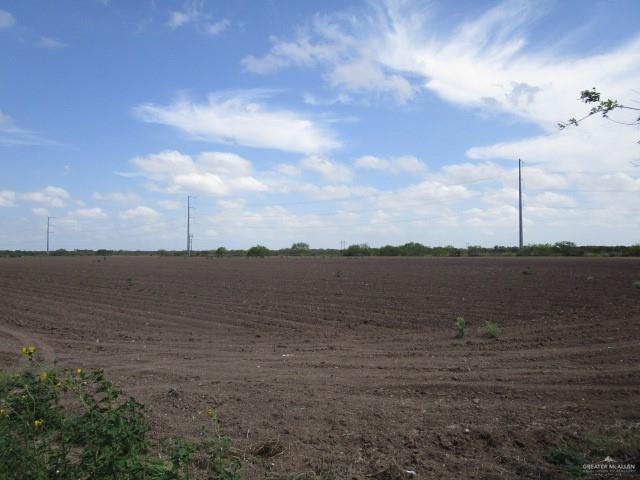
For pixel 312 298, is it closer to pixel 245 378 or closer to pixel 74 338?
pixel 74 338

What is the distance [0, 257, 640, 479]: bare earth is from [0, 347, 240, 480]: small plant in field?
0.80m

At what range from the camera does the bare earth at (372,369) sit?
19.6 ft

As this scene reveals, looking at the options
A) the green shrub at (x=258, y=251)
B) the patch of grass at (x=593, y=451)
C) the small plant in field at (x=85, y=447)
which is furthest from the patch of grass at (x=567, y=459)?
the green shrub at (x=258, y=251)

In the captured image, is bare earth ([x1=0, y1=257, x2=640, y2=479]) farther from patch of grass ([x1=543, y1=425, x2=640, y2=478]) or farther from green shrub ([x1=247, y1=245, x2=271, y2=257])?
green shrub ([x1=247, y1=245, x2=271, y2=257])

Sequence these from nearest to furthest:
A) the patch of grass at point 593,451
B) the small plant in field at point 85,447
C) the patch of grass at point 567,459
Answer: the small plant in field at point 85,447
the patch of grass at point 567,459
the patch of grass at point 593,451

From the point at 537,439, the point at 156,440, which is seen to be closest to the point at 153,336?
the point at 156,440

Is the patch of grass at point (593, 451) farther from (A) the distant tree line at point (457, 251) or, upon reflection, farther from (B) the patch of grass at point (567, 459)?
(A) the distant tree line at point (457, 251)

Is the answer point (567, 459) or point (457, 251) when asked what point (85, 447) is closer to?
point (567, 459)

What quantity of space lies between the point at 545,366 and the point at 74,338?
11058 mm

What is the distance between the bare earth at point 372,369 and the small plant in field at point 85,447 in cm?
80

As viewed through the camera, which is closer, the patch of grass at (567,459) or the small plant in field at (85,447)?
the small plant in field at (85,447)

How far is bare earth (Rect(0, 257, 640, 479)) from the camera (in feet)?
19.6

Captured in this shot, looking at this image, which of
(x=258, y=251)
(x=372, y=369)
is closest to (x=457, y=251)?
(x=258, y=251)

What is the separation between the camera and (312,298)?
73.5 feet
